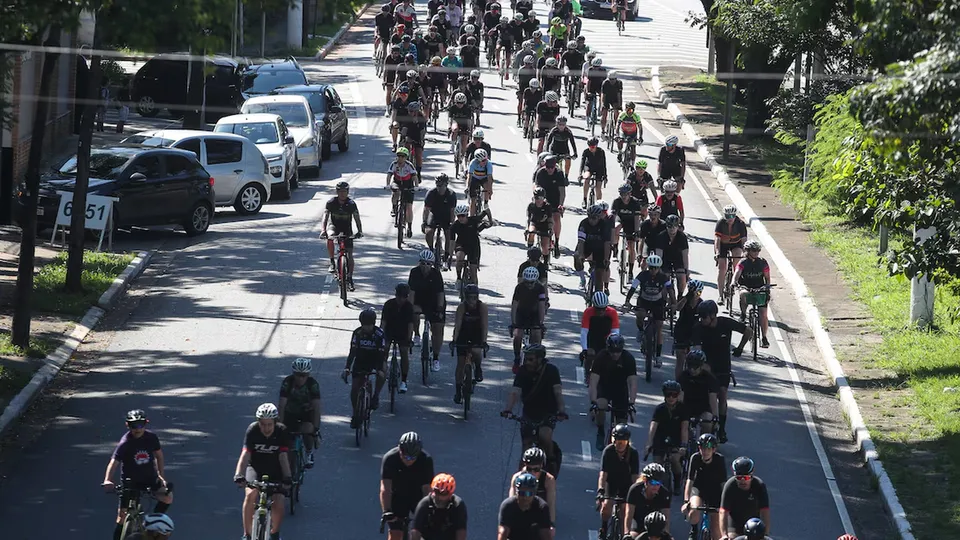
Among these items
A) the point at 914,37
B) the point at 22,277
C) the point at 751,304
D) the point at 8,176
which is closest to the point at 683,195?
the point at 751,304

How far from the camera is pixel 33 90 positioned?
113ft

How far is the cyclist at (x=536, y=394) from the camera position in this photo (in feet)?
49.0

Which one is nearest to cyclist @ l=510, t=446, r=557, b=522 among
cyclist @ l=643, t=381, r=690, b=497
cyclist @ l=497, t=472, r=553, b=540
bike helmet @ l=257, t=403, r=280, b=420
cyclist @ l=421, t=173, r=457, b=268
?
cyclist @ l=497, t=472, r=553, b=540

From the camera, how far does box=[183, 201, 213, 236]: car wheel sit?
27953 millimetres

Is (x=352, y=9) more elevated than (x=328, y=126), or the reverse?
(x=352, y=9)

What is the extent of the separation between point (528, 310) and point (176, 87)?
24.9 m

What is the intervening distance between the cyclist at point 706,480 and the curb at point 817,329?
104 inches

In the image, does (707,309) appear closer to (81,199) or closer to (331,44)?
(81,199)

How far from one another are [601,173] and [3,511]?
51.3ft

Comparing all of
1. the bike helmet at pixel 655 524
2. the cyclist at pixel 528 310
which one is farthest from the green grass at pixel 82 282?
the bike helmet at pixel 655 524

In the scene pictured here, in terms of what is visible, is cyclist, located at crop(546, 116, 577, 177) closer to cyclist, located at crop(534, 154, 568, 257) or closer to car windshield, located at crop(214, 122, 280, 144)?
cyclist, located at crop(534, 154, 568, 257)

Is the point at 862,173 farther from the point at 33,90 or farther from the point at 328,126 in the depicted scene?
the point at 33,90

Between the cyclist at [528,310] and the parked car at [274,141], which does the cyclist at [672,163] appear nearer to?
the parked car at [274,141]

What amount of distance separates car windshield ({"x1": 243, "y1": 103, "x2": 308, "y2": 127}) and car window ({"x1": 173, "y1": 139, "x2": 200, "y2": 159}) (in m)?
4.55
